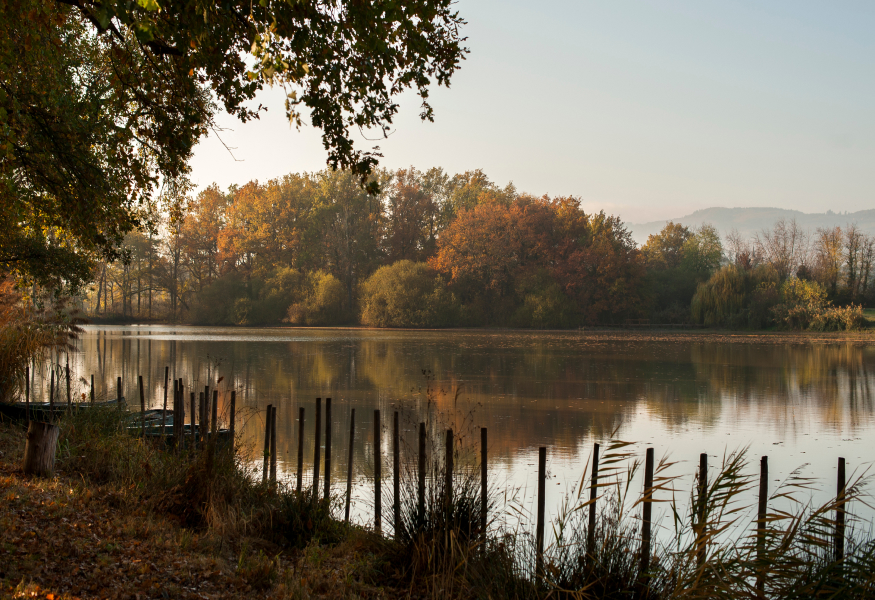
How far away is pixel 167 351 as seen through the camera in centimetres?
3055

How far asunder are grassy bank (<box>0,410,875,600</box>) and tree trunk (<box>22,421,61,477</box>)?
0.65 ft

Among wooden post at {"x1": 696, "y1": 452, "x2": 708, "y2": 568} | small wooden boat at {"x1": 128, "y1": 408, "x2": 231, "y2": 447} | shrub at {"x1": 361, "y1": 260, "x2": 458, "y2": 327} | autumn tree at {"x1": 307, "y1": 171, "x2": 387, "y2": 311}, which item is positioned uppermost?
autumn tree at {"x1": 307, "y1": 171, "x2": 387, "y2": 311}

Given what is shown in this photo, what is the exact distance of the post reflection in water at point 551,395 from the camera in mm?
10828

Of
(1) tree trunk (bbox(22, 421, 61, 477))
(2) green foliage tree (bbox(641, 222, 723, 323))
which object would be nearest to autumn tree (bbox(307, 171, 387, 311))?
(2) green foliage tree (bbox(641, 222, 723, 323))

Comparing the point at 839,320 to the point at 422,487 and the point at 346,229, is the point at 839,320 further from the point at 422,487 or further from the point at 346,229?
the point at 422,487

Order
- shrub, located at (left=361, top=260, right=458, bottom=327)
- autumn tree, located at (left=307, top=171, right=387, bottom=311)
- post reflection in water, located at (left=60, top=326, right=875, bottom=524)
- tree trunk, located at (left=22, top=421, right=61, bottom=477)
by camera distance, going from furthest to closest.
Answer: autumn tree, located at (left=307, top=171, right=387, bottom=311) → shrub, located at (left=361, top=260, right=458, bottom=327) → post reflection in water, located at (left=60, top=326, right=875, bottom=524) → tree trunk, located at (left=22, top=421, right=61, bottom=477)

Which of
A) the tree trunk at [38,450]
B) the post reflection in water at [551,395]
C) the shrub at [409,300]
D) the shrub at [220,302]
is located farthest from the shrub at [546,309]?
the tree trunk at [38,450]

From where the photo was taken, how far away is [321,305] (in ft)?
205

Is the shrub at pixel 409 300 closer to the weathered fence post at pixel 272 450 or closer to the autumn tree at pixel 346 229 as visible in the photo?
the autumn tree at pixel 346 229

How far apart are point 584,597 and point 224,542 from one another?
9.93 feet

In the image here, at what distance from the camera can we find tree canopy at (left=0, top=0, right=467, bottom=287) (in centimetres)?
660

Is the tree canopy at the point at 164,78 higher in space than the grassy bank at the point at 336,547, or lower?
higher

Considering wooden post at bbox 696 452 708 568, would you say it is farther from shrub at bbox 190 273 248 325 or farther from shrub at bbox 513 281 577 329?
shrub at bbox 190 273 248 325

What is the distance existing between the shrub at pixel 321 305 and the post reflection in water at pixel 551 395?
29942 millimetres
